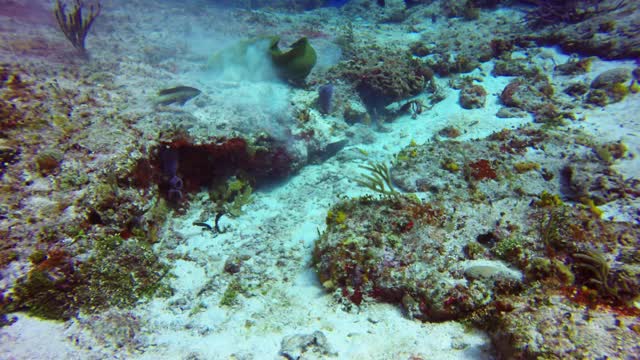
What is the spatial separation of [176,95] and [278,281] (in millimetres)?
4667

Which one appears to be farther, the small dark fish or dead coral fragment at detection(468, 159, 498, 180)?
the small dark fish

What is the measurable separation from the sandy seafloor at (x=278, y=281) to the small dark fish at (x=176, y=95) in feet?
1.64

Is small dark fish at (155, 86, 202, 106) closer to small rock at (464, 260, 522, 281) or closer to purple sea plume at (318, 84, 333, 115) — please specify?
purple sea plume at (318, 84, 333, 115)

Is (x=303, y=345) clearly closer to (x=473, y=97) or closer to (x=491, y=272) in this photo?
(x=491, y=272)

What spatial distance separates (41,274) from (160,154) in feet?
7.57

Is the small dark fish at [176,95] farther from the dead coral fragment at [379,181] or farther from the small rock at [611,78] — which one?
the small rock at [611,78]

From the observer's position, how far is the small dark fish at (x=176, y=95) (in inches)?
247

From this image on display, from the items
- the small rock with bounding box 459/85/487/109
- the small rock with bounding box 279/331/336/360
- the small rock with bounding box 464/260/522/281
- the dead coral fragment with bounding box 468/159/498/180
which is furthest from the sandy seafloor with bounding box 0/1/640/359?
the dead coral fragment with bounding box 468/159/498/180

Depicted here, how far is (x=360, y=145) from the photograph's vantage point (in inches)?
302

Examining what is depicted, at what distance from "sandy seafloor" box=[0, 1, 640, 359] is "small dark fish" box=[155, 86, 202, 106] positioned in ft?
1.64

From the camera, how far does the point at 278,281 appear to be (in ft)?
13.9

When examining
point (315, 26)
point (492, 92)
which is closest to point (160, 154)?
point (492, 92)

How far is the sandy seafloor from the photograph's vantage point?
3.04 meters

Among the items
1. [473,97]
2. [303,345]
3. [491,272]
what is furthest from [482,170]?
[303,345]
